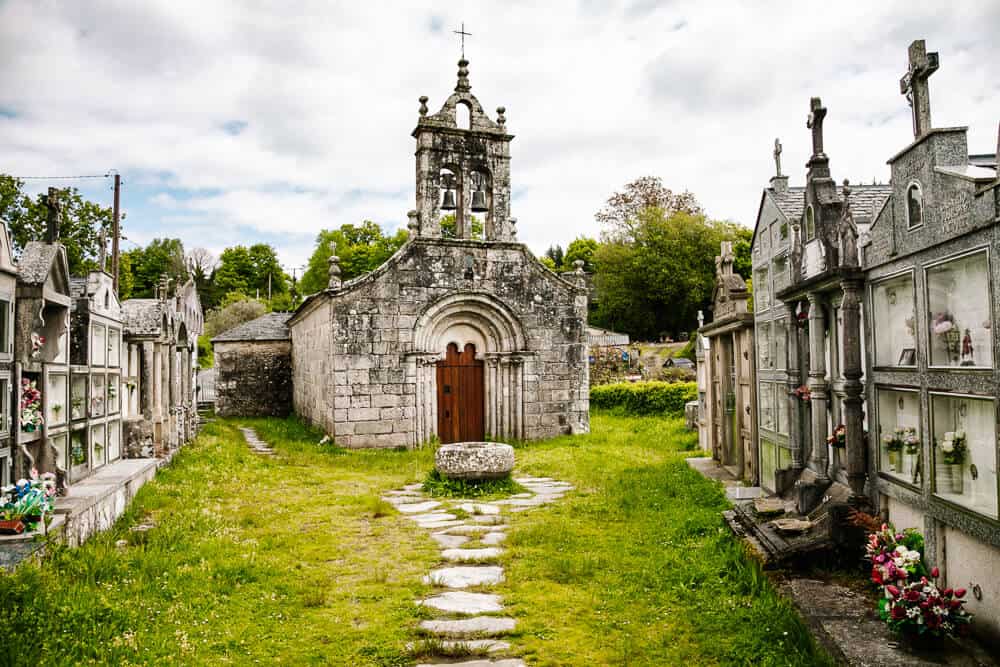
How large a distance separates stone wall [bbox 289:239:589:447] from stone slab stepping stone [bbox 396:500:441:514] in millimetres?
5355

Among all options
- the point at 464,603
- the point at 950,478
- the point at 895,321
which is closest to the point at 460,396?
the point at 464,603

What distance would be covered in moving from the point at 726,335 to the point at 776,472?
3345 mm

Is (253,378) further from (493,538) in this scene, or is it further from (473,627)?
(473,627)

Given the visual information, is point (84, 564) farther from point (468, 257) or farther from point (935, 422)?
point (468, 257)

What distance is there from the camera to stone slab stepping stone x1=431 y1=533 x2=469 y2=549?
7.26m

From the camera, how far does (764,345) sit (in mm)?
8219

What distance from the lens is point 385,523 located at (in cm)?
828

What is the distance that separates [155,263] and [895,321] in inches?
2436

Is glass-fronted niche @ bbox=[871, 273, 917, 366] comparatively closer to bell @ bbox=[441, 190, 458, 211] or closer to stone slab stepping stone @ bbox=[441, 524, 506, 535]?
stone slab stepping stone @ bbox=[441, 524, 506, 535]

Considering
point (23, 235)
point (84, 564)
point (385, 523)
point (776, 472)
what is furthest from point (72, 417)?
point (23, 235)

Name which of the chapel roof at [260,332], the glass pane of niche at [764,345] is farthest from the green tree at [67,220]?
the glass pane of niche at [764,345]

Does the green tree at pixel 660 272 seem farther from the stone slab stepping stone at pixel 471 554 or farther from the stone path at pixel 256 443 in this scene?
the stone slab stepping stone at pixel 471 554

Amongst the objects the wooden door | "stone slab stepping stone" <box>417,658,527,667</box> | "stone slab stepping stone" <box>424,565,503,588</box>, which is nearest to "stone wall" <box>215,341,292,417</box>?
the wooden door

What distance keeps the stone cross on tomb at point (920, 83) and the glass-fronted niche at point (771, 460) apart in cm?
352
